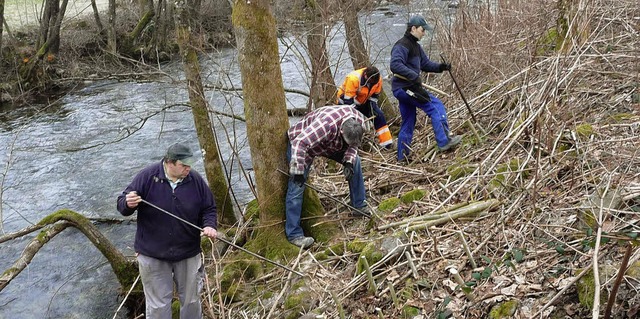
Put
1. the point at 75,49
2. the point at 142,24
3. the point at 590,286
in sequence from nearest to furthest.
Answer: the point at 590,286 < the point at 75,49 < the point at 142,24

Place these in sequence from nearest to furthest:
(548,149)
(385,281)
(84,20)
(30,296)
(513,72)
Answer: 1. (385,281)
2. (548,149)
3. (30,296)
4. (513,72)
5. (84,20)

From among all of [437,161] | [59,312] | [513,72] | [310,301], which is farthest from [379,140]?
[59,312]

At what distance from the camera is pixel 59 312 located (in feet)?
23.8

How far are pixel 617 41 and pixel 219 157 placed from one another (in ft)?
17.2

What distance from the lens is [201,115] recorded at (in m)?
7.56

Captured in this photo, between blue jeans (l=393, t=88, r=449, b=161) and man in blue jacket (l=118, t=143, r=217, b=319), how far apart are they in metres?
3.32

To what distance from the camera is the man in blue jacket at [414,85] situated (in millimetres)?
7090

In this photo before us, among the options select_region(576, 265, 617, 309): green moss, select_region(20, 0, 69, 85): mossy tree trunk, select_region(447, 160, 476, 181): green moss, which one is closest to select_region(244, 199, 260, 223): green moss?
select_region(447, 160, 476, 181): green moss

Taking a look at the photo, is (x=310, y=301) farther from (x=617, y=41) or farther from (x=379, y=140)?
(x=617, y=41)

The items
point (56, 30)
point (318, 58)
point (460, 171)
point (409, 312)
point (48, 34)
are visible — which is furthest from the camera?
point (48, 34)

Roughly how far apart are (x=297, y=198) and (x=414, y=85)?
7.85 ft

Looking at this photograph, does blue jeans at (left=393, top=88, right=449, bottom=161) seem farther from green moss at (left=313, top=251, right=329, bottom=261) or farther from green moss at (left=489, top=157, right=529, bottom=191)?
green moss at (left=313, top=251, right=329, bottom=261)

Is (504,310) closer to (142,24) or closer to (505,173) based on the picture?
(505,173)

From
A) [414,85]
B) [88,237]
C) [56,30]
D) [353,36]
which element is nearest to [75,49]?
[56,30]
